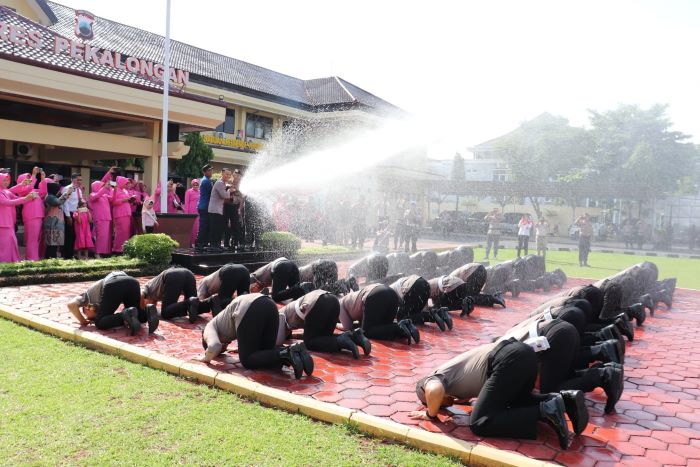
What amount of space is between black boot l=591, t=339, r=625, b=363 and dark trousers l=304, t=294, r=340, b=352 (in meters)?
2.69

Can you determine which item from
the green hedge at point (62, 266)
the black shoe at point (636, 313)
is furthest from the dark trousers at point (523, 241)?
the green hedge at point (62, 266)

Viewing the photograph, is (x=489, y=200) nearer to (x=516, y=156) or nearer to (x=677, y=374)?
(x=516, y=156)

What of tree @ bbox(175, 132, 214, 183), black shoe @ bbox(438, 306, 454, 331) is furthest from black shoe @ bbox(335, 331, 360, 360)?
tree @ bbox(175, 132, 214, 183)

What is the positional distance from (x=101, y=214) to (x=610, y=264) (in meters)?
16.1

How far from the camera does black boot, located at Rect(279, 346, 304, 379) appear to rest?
17.4 ft

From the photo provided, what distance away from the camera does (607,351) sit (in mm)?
5461

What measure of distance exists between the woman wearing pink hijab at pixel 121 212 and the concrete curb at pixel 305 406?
279 inches

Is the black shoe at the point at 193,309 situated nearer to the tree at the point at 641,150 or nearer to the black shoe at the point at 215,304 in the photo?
the black shoe at the point at 215,304

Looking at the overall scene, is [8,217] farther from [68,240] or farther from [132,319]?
[132,319]

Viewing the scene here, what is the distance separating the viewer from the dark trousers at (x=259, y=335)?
5.28 meters

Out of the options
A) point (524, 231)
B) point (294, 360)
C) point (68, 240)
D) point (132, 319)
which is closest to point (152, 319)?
point (132, 319)

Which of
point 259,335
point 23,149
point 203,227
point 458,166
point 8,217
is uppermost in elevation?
point 458,166

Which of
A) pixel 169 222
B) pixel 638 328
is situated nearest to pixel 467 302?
pixel 638 328

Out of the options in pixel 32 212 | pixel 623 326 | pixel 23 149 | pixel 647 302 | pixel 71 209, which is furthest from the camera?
pixel 23 149
